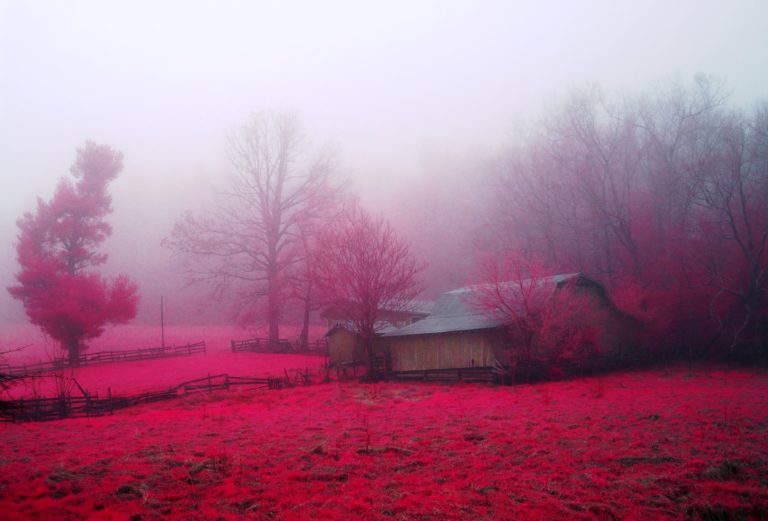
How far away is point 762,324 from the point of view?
3281 cm

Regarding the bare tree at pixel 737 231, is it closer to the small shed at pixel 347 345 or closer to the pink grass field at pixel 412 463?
the pink grass field at pixel 412 463

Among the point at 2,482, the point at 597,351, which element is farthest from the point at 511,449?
the point at 597,351

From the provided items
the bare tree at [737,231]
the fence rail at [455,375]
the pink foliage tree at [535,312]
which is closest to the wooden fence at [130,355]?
the fence rail at [455,375]

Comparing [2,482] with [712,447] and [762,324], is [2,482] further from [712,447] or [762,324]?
[762,324]

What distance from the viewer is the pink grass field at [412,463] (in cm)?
781

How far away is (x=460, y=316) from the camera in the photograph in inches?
1190

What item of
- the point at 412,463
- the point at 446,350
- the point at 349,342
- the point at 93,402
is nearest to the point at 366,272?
the point at 446,350

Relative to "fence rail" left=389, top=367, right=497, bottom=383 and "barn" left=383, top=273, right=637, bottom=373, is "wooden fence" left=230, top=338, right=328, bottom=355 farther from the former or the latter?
"fence rail" left=389, top=367, right=497, bottom=383

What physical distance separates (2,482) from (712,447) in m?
12.2

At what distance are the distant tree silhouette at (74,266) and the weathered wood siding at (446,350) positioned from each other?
16.9m

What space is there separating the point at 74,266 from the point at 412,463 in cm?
3104

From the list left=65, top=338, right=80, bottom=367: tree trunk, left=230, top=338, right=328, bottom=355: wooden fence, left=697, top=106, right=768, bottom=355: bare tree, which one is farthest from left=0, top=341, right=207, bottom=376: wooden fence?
left=697, top=106, right=768, bottom=355: bare tree

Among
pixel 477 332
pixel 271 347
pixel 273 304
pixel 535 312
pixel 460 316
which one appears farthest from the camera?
pixel 271 347

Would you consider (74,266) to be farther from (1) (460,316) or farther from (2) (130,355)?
(1) (460,316)
